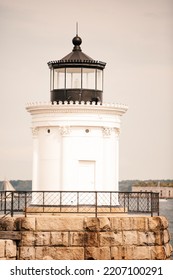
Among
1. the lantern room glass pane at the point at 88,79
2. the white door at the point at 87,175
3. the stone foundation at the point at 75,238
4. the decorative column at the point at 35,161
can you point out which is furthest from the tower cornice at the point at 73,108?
the stone foundation at the point at 75,238

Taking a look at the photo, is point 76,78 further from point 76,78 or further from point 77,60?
point 77,60

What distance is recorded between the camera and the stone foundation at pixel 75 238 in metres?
17.5

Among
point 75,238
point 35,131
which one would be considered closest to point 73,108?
point 35,131

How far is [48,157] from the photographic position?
2019 centimetres

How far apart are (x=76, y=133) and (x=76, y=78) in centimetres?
129

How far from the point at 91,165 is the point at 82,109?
3.86ft

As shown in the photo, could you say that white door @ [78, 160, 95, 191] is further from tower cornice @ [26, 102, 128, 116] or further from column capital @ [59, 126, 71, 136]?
tower cornice @ [26, 102, 128, 116]

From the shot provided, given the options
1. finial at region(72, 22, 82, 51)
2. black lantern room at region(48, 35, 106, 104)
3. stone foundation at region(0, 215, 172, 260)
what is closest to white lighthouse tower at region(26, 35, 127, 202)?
black lantern room at region(48, 35, 106, 104)

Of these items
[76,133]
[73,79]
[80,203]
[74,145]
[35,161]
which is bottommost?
[80,203]

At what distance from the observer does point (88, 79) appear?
20.5 meters

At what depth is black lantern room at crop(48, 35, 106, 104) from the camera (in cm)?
2035

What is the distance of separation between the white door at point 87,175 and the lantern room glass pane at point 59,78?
1.70 m
